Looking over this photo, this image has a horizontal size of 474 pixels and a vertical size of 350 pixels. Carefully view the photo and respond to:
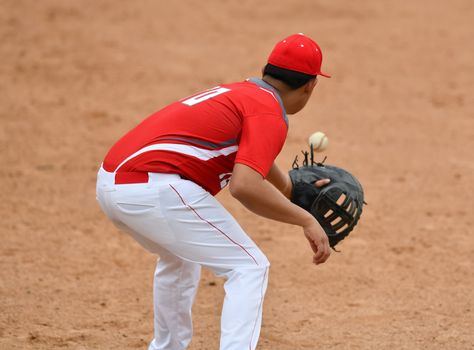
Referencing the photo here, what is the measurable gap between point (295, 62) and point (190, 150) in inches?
28.5

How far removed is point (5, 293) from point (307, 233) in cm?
309

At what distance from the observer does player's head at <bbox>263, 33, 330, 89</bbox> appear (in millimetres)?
4402

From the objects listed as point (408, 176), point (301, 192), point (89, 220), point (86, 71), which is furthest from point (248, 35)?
point (301, 192)

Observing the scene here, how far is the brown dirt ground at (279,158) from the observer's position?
6.13 meters

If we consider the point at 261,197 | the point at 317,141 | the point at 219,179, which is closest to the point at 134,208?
the point at 219,179

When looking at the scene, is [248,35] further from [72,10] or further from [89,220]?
[89,220]

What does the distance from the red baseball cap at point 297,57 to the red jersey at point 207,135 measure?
0.16m

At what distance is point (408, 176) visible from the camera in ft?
30.9

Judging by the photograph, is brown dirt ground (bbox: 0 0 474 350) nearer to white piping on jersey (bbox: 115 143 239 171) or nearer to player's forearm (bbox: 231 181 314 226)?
player's forearm (bbox: 231 181 314 226)

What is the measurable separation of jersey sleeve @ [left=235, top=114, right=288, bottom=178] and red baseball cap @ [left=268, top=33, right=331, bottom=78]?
0.35 meters

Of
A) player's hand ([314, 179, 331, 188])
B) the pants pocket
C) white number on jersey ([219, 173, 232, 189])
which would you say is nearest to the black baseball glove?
player's hand ([314, 179, 331, 188])

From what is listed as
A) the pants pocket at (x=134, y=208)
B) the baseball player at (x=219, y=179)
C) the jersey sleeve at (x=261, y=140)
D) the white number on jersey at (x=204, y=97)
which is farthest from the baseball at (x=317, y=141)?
the pants pocket at (x=134, y=208)

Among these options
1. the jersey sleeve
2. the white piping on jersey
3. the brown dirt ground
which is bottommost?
the brown dirt ground

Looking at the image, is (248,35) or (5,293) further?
(248,35)
